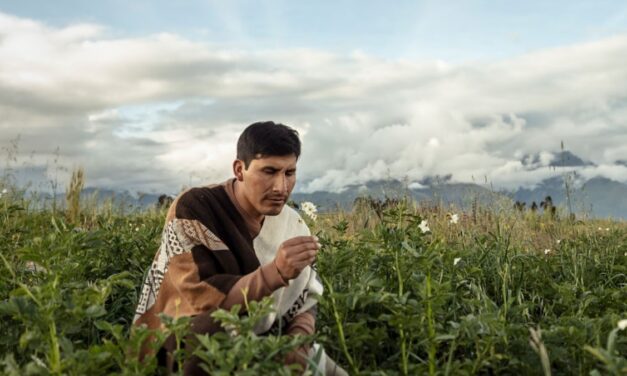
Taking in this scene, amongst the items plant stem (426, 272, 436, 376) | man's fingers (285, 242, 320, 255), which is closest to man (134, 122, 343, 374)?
man's fingers (285, 242, 320, 255)

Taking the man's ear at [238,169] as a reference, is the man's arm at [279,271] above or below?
below

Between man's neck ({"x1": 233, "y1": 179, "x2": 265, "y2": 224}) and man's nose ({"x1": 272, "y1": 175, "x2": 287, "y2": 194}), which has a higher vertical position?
man's nose ({"x1": 272, "y1": 175, "x2": 287, "y2": 194})

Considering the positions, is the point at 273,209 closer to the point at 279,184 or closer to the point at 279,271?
the point at 279,184

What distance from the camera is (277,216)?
3562 millimetres

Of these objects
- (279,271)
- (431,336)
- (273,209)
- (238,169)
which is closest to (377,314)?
(431,336)

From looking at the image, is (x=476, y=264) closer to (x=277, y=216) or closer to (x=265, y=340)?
(x=277, y=216)

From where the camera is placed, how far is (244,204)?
3404 mm

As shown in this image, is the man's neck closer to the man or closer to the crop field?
the man

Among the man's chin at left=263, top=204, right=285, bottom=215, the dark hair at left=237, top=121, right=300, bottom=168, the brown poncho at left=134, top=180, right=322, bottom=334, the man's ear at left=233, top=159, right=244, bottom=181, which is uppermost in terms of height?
the dark hair at left=237, top=121, right=300, bottom=168

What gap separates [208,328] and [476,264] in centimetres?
264

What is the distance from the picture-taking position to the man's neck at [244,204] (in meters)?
3.39

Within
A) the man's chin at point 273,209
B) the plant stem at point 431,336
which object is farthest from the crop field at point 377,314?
the man's chin at point 273,209

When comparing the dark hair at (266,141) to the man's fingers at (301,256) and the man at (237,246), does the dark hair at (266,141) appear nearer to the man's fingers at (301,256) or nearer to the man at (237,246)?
the man at (237,246)

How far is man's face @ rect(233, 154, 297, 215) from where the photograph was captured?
3203mm
